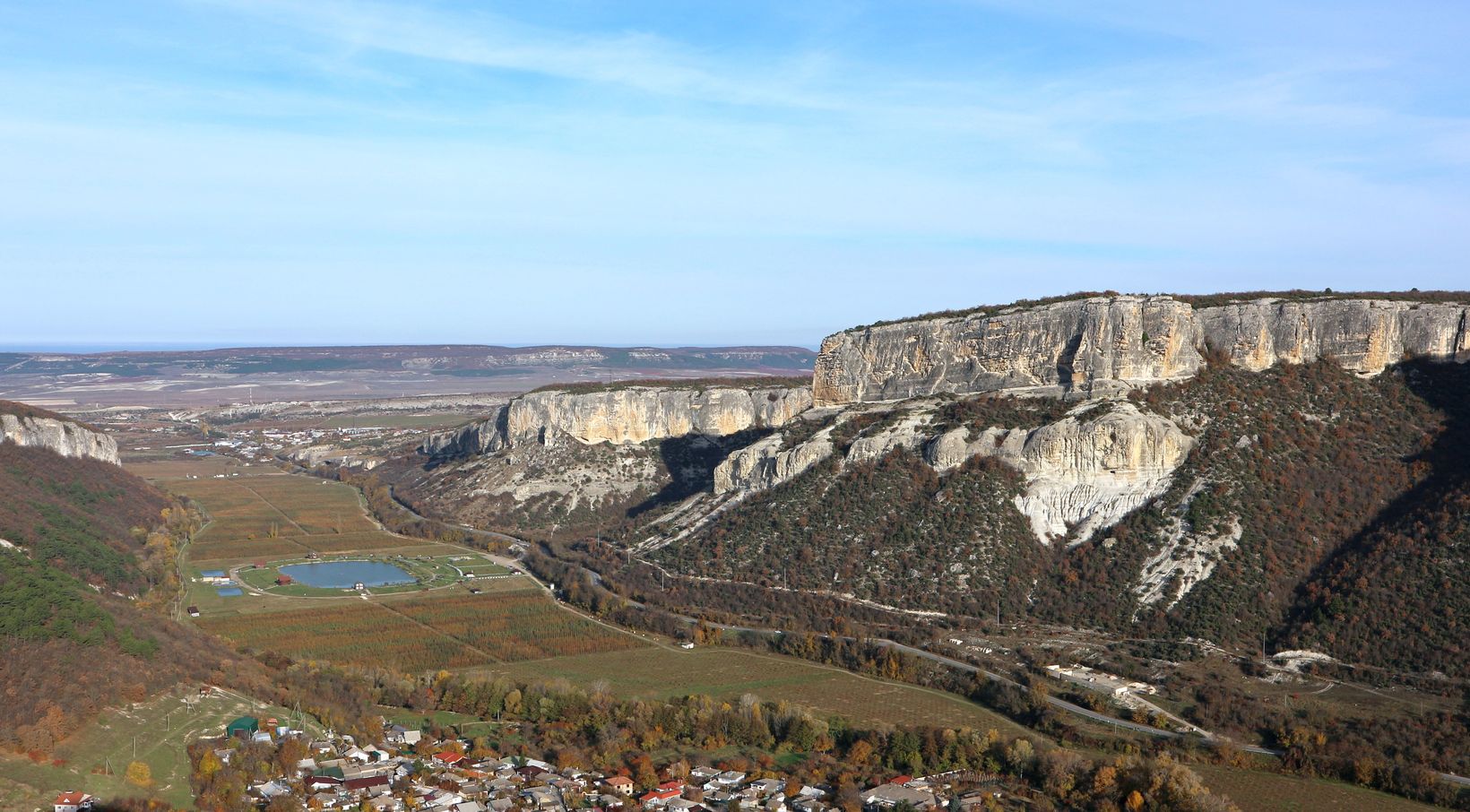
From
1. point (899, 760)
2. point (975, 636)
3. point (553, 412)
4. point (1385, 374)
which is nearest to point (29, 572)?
point (899, 760)

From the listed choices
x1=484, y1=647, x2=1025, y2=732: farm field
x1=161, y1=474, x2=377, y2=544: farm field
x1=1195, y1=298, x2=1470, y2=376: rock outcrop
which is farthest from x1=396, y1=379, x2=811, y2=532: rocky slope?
x1=1195, y1=298, x2=1470, y2=376: rock outcrop

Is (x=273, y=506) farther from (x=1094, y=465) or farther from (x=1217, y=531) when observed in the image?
(x=1217, y=531)

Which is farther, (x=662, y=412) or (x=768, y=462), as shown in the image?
(x=662, y=412)

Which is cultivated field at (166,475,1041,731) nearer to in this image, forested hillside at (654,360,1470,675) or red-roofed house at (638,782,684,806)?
forested hillside at (654,360,1470,675)

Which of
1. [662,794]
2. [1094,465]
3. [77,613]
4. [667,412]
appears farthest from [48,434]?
[1094,465]

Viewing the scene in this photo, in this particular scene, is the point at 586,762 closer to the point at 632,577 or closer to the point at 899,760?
the point at 899,760

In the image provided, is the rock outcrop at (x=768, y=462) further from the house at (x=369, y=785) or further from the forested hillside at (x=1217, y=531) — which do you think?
the house at (x=369, y=785)

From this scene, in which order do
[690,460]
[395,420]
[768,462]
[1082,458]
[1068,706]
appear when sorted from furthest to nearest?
1. [395,420]
2. [690,460]
3. [768,462]
4. [1082,458]
5. [1068,706]
